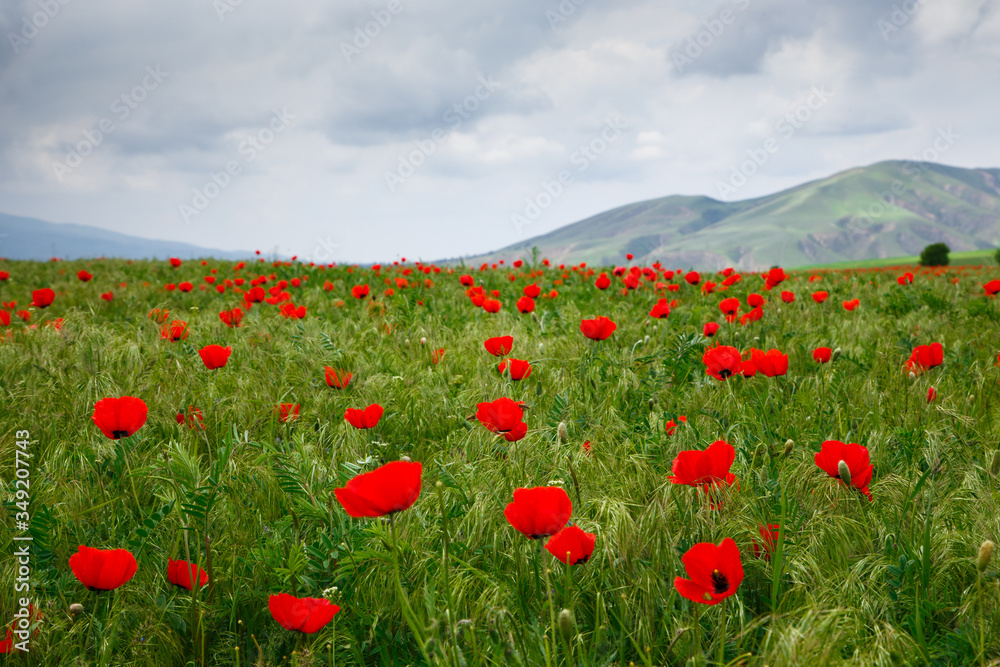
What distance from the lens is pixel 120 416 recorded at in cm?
165

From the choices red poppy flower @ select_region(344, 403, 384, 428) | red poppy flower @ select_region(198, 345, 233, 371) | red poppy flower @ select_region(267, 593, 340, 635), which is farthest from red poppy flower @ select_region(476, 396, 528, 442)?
red poppy flower @ select_region(198, 345, 233, 371)

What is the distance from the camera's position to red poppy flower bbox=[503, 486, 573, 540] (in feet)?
3.55

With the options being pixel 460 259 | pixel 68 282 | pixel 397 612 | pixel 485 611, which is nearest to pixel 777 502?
pixel 485 611

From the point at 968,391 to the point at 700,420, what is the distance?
4.82 feet

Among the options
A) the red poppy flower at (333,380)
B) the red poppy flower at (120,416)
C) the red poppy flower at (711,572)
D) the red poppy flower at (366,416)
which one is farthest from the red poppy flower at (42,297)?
the red poppy flower at (711,572)

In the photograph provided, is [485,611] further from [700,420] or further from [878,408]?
[878,408]

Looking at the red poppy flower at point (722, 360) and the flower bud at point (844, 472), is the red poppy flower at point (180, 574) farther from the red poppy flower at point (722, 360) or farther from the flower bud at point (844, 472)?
the red poppy flower at point (722, 360)

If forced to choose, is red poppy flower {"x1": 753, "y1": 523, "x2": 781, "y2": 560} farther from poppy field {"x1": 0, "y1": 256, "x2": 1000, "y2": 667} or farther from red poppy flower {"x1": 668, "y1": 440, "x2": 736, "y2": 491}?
red poppy flower {"x1": 668, "y1": 440, "x2": 736, "y2": 491}

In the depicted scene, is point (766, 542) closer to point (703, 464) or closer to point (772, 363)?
point (703, 464)

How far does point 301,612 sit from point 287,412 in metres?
1.45

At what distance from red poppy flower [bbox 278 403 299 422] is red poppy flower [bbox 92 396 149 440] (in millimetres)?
667

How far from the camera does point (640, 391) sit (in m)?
2.66

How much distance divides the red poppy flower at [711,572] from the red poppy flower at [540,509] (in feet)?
0.81

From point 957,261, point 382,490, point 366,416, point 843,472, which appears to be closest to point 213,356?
point 366,416
